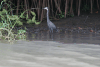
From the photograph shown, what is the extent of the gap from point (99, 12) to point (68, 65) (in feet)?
26.9

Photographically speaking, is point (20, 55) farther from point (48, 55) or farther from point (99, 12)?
point (99, 12)

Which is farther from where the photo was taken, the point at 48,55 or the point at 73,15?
the point at 73,15

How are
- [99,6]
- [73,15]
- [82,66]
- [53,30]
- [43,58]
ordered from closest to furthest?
[82,66] → [43,58] → [53,30] → [73,15] → [99,6]

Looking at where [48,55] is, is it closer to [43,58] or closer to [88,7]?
[43,58]

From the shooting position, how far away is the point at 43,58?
2846 mm

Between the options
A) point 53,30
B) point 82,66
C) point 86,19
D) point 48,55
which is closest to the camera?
point 82,66

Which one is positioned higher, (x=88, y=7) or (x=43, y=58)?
(x=88, y=7)

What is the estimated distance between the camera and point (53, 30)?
7992 mm

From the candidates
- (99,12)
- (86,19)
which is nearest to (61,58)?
(86,19)

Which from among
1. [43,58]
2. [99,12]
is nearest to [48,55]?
[43,58]

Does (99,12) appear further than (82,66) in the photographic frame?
Yes

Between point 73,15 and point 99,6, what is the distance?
1700 millimetres

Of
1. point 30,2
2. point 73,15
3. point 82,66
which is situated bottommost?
point 82,66

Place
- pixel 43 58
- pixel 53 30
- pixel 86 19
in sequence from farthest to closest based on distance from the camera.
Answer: pixel 86 19 < pixel 53 30 < pixel 43 58
